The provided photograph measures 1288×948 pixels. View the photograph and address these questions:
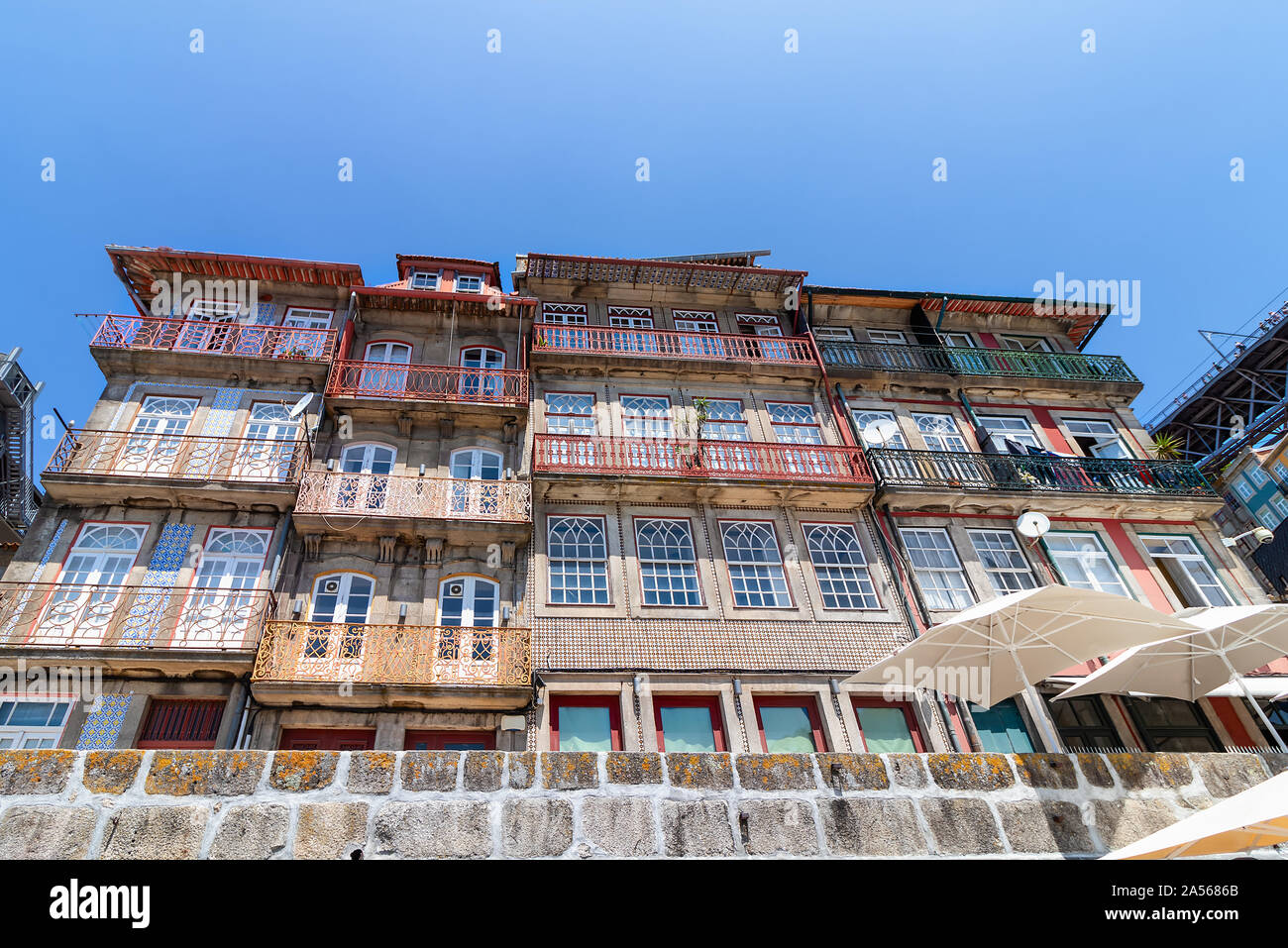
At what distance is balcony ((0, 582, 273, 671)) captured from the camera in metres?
11.1

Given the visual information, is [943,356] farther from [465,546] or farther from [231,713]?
[231,713]

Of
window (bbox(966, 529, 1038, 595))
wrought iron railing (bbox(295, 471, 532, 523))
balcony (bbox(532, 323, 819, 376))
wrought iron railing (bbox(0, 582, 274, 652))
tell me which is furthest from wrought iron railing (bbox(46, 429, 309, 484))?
window (bbox(966, 529, 1038, 595))

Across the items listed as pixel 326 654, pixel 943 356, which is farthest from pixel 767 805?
pixel 943 356

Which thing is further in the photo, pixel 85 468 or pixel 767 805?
pixel 85 468

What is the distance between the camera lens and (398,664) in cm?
1148

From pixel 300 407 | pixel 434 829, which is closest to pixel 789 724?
pixel 434 829

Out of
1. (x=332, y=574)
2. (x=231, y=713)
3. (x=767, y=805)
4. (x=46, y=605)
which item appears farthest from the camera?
(x=332, y=574)

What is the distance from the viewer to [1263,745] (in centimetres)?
1197

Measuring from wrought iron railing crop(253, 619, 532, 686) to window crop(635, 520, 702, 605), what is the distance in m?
2.57

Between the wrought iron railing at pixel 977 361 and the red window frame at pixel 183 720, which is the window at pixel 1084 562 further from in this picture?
the red window frame at pixel 183 720

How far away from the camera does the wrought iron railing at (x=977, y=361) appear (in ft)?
59.1

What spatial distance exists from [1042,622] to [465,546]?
376 inches

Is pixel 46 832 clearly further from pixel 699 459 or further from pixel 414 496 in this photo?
pixel 699 459

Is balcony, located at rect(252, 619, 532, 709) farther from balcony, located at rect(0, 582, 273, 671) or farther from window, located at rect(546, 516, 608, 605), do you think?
Answer: window, located at rect(546, 516, 608, 605)
